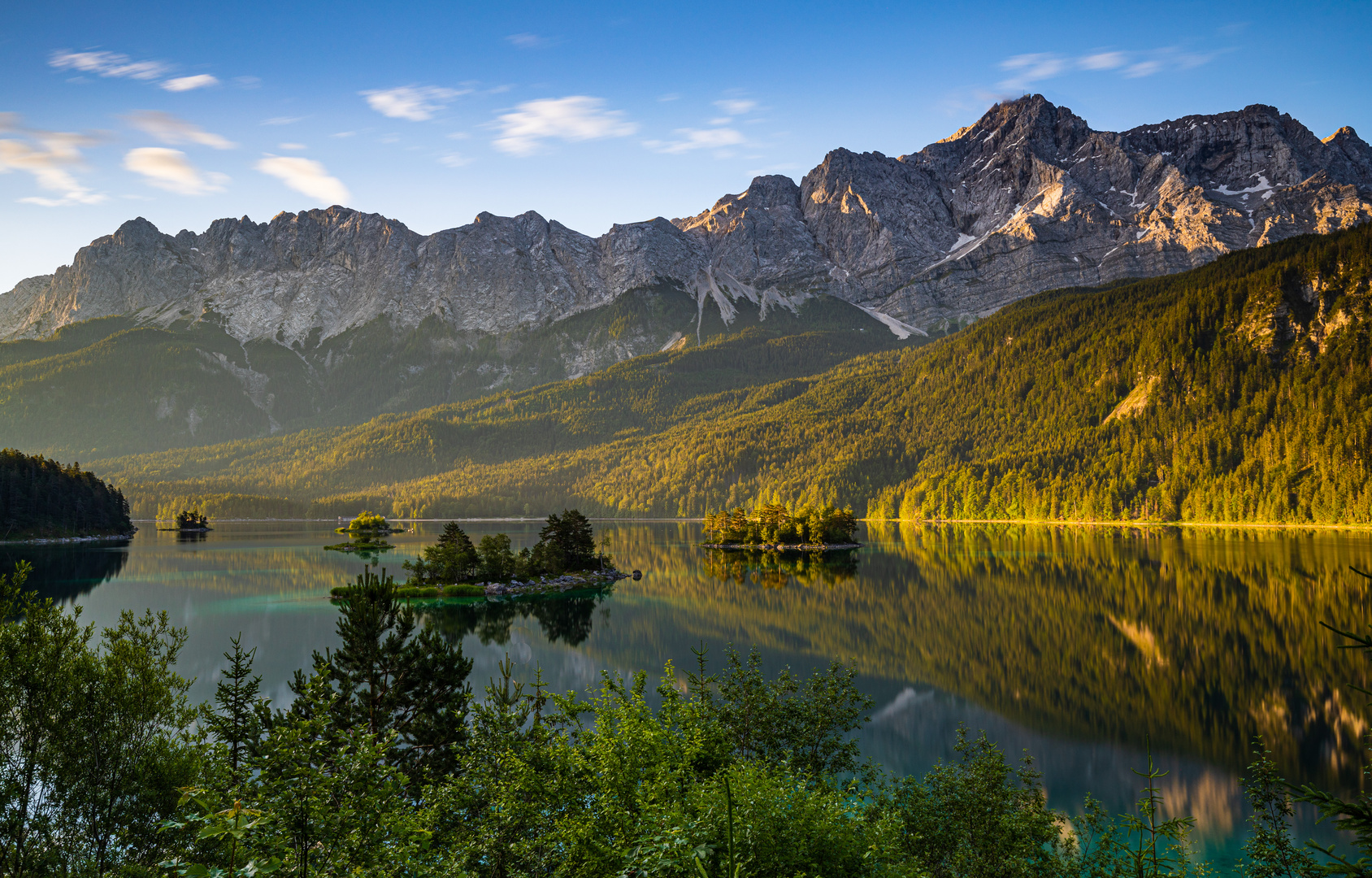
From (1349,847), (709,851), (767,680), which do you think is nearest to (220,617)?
(767,680)

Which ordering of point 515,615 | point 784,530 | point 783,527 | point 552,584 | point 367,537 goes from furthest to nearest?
point 367,537, point 783,527, point 784,530, point 552,584, point 515,615

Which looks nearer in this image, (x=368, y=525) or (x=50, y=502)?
(x=50, y=502)

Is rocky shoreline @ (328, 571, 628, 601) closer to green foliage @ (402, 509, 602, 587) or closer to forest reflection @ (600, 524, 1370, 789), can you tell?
green foliage @ (402, 509, 602, 587)

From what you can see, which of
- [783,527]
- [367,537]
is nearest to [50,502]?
[367,537]

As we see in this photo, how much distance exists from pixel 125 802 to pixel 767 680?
114 feet

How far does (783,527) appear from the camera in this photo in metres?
172

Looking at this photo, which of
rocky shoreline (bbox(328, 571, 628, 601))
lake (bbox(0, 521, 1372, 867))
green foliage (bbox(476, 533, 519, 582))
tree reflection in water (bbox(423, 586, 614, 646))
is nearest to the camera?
lake (bbox(0, 521, 1372, 867))

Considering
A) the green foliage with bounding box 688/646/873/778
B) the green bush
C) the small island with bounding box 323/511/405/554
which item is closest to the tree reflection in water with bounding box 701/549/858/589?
the green bush

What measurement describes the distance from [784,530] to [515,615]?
92.8 m

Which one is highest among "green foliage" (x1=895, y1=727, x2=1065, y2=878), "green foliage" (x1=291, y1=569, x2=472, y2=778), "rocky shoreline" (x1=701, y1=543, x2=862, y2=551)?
"green foliage" (x1=291, y1=569, x2=472, y2=778)

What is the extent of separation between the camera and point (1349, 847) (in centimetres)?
3050

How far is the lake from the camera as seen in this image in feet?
136

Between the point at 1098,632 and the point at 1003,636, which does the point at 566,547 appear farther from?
the point at 1098,632

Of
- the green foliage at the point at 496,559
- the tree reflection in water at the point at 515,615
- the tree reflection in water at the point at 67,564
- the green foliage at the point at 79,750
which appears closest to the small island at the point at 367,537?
the tree reflection in water at the point at 67,564
